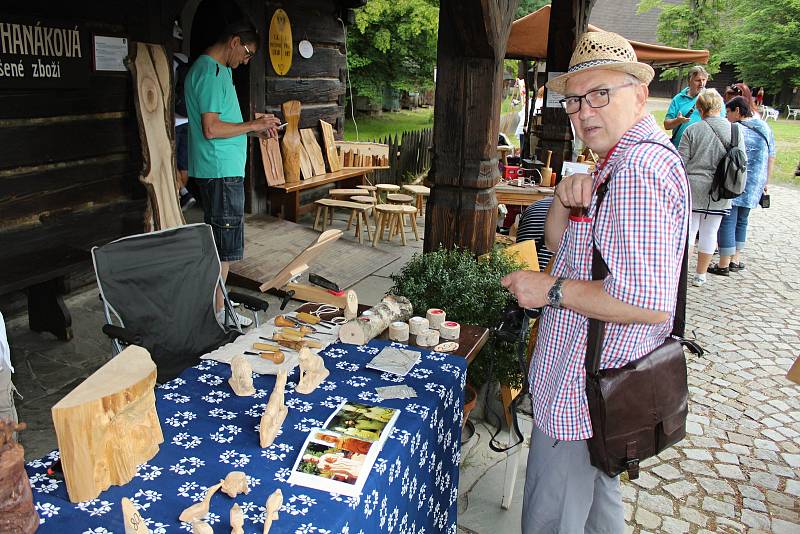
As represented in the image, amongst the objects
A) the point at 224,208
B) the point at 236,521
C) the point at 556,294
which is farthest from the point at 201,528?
the point at 224,208

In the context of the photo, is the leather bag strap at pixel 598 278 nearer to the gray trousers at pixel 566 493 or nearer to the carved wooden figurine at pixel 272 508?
the gray trousers at pixel 566 493

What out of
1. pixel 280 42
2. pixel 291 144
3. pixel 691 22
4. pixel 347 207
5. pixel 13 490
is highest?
pixel 691 22

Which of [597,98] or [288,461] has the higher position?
[597,98]

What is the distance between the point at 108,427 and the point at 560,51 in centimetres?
706

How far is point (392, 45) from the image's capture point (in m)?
17.3

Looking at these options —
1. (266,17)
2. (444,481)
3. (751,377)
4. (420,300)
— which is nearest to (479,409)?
(420,300)

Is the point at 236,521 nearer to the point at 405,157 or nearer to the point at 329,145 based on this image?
the point at 329,145

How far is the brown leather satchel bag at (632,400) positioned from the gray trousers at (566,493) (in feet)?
0.37

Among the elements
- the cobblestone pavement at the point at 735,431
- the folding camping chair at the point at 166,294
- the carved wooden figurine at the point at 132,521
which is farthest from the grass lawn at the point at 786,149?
the carved wooden figurine at the point at 132,521

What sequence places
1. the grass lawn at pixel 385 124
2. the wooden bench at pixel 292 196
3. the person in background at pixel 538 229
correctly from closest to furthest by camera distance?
the person in background at pixel 538 229 < the wooden bench at pixel 292 196 < the grass lawn at pixel 385 124

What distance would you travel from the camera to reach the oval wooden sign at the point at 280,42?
747 centimetres

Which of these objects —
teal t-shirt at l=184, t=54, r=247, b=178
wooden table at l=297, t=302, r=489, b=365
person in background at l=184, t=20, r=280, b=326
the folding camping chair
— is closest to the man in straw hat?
wooden table at l=297, t=302, r=489, b=365

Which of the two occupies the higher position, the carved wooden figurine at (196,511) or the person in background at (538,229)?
the person in background at (538,229)

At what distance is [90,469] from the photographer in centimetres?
162
